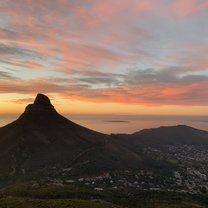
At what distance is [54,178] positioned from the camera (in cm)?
19638

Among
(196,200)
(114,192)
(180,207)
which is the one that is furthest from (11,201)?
(196,200)

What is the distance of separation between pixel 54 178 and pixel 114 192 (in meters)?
42.3

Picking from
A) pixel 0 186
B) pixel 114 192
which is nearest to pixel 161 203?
pixel 114 192

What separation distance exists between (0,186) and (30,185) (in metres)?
33.5

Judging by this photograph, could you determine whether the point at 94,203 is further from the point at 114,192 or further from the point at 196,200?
the point at 196,200

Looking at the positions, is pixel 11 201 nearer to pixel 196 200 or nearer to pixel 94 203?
pixel 94 203

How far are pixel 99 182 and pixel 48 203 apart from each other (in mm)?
74403

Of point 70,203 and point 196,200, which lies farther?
point 196,200

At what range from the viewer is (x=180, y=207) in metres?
145

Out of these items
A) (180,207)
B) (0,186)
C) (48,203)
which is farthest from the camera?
(0,186)

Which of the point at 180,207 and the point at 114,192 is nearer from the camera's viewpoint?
the point at 180,207

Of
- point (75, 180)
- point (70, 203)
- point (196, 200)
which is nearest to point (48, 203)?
point (70, 203)

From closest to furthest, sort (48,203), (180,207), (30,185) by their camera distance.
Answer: (48,203) < (180,207) < (30,185)

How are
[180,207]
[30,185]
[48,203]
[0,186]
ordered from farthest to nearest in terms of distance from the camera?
[0,186]
[30,185]
[180,207]
[48,203]
